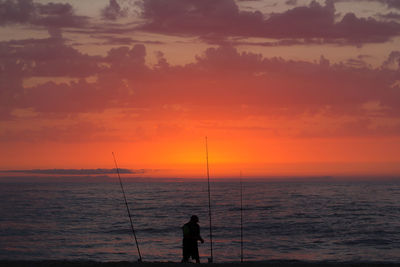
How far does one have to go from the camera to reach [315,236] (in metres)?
23.3

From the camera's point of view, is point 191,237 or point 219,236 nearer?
point 191,237

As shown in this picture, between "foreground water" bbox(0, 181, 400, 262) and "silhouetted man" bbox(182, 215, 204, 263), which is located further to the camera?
"foreground water" bbox(0, 181, 400, 262)

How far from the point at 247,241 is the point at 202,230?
462 cm

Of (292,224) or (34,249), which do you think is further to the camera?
(292,224)

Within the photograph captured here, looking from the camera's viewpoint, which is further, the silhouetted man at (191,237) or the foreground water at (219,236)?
the foreground water at (219,236)

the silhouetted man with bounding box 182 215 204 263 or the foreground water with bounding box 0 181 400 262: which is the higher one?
the silhouetted man with bounding box 182 215 204 263

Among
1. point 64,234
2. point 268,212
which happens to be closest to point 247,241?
point 64,234

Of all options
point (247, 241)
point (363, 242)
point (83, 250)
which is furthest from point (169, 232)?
point (363, 242)

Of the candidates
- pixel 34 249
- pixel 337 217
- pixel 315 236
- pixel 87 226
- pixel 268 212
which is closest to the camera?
pixel 34 249

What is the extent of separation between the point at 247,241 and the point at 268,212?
567 inches

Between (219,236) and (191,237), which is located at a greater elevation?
(191,237)

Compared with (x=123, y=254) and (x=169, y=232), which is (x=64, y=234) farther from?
(x=123, y=254)

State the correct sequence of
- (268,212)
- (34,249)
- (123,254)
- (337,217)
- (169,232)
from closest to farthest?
(123,254) < (34,249) < (169,232) < (337,217) < (268,212)

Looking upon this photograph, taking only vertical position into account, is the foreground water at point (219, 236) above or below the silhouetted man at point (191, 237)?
below
